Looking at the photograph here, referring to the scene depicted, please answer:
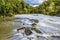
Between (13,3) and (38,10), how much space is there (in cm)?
153

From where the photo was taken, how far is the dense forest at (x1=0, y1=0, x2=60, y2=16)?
29.3 feet

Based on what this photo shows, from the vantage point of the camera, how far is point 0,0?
348 inches

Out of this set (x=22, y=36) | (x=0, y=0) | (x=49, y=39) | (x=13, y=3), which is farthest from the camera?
(x=13, y=3)

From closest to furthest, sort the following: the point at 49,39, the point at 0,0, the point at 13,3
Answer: the point at 49,39
the point at 0,0
the point at 13,3

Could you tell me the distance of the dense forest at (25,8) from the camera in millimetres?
8945

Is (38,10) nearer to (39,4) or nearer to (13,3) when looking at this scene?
(39,4)

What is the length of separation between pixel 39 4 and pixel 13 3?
1.54 metres

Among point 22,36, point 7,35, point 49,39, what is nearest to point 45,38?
point 49,39

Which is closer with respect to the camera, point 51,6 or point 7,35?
point 7,35

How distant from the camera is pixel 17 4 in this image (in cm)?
997

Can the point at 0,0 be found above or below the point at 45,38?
above

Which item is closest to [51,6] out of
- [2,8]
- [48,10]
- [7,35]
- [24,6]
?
[48,10]

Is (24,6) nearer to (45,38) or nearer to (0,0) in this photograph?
(0,0)

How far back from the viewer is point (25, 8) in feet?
32.5
